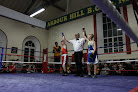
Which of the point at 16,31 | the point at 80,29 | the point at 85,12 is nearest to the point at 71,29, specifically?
the point at 80,29

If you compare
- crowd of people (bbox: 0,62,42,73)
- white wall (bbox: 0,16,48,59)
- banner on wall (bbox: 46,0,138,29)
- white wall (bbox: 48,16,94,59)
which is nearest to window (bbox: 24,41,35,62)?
white wall (bbox: 0,16,48,59)

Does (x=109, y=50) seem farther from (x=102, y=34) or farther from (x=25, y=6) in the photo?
(x=25, y=6)

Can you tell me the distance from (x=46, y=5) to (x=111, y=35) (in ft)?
12.1

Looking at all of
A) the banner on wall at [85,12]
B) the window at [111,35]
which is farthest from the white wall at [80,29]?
the banner on wall at [85,12]

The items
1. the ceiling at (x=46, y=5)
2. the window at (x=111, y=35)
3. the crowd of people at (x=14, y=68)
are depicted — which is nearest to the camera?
the crowd of people at (x=14, y=68)

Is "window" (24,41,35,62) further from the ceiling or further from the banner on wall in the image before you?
the banner on wall

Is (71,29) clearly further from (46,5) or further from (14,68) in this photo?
(14,68)

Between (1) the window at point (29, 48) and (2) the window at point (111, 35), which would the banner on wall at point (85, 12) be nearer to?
(2) the window at point (111, 35)

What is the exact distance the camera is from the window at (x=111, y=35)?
Result: 5339mm

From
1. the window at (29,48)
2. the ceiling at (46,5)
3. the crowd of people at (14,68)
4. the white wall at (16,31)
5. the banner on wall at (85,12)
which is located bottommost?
the crowd of people at (14,68)

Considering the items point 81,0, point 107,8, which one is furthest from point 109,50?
point 107,8

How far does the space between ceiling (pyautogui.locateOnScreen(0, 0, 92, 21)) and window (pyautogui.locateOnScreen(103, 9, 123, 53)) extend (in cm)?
161

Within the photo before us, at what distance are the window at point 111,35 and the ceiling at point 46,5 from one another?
63.5 inches

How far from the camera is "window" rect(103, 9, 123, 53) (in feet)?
17.5
